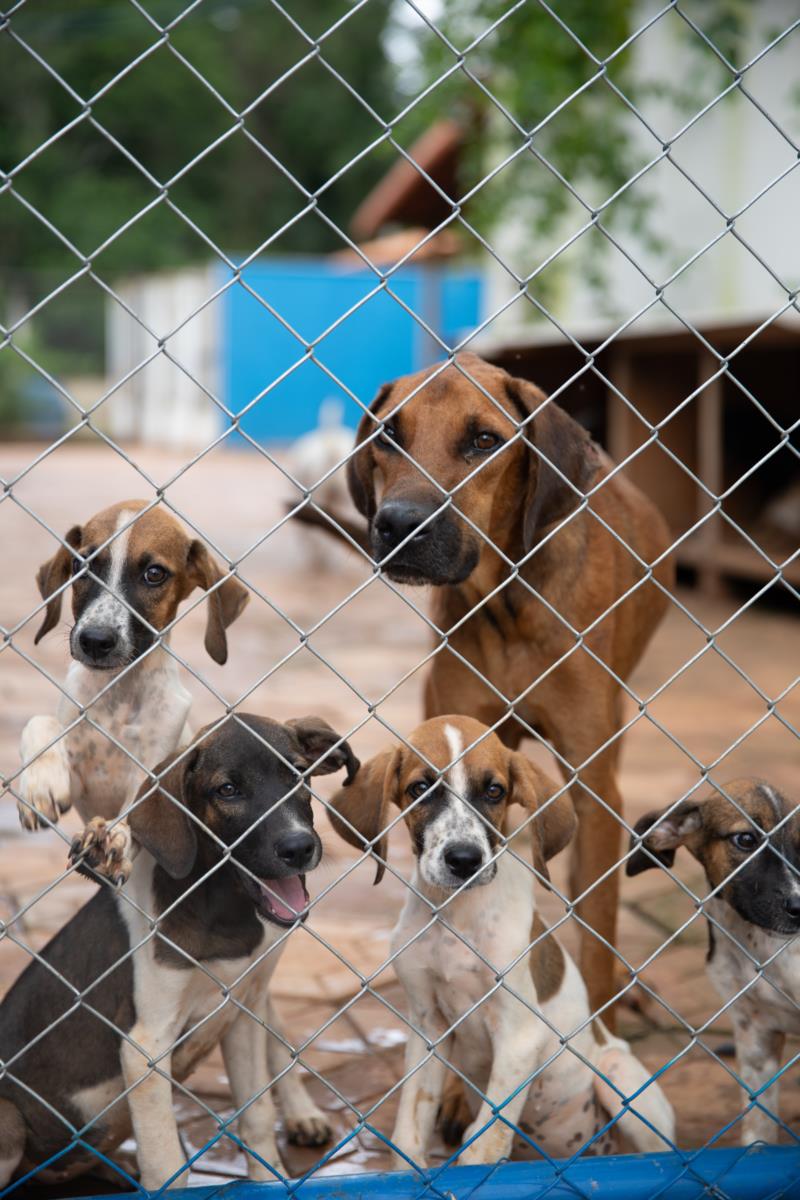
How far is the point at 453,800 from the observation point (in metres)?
2.93

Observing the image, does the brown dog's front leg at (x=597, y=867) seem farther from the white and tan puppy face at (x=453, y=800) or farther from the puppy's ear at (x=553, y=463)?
the puppy's ear at (x=553, y=463)

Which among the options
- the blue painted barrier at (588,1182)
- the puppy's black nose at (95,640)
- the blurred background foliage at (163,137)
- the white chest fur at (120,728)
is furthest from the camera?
the blurred background foliage at (163,137)

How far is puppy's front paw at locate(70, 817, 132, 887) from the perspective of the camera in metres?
2.57

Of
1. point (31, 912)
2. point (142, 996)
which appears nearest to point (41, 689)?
point (31, 912)

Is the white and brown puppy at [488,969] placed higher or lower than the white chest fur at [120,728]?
lower

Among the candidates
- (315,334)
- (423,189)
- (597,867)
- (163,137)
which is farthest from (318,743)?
(163,137)

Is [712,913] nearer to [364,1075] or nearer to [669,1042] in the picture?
[669,1042]

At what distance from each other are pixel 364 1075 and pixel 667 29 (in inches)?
428

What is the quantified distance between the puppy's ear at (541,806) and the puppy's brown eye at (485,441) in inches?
30.5

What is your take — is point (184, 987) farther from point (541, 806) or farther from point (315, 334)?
point (315, 334)

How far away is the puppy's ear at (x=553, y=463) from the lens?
11.2ft

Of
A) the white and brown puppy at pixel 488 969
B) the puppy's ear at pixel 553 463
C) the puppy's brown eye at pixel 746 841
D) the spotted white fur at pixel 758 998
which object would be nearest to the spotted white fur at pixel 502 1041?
the white and brown puppy at pixel 488 969

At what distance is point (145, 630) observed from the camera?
3.08 meters

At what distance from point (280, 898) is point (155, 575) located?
82cm
